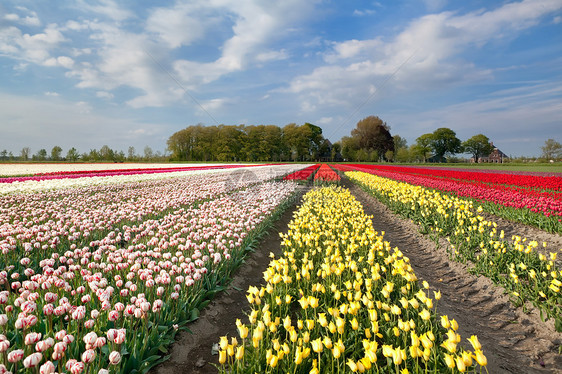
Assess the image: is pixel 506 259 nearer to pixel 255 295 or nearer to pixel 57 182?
pixel 255 295

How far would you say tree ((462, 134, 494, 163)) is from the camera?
391ft

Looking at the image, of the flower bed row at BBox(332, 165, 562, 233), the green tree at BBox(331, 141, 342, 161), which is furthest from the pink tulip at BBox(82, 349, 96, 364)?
the green tree at BBox(331, 141, 342, 161)

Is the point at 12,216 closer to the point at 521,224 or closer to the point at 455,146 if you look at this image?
the point at 521,224

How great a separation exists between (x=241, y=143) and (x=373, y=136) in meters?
44.8

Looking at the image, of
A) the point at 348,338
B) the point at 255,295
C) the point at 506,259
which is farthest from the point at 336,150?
the point at 348,338

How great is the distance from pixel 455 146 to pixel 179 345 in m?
137

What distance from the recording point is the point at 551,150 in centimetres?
6906

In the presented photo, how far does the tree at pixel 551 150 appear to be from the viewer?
67.9 meters

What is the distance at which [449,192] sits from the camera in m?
12.9

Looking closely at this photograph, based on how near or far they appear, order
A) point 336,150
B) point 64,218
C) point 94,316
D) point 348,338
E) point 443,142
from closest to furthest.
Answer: point 94,316 → point 348,338 → point 64,218 → point 443,142 → point 336,150

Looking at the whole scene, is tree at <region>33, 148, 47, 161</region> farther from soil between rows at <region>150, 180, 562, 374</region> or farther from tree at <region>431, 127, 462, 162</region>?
tree at <region>431, 127, 462, 162</region>

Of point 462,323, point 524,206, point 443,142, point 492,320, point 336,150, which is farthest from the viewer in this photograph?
point 336,150

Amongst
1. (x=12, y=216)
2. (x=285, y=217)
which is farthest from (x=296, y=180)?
(x=12, y=216)

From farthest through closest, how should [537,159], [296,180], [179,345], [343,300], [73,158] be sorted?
[73,158]
[537,159]
[296,180]
[343,300]
[179,345]
